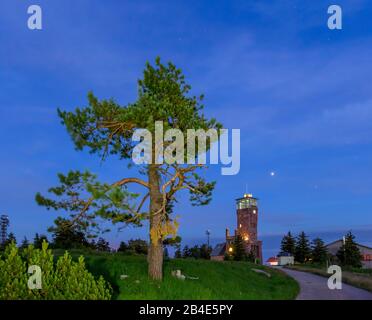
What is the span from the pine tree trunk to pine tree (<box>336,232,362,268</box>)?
170 feet

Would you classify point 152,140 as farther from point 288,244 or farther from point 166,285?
point 288,244

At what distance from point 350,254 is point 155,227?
55124 millimetres

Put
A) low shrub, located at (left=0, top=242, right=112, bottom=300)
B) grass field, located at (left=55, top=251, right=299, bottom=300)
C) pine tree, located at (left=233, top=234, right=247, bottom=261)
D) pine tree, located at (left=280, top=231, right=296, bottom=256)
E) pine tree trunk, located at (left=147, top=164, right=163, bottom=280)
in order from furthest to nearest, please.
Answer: pine tree, located at (left=280, top=231, right=296, bottom=256), pine tree, located at (left=233, top=234, right=247, bottom=261), pine tree trunk, located at (left=147, top=164, right=163, bottom=280), grass field, located at (left=55, top=251, right=299, bottom=300), low shrub, located at (left=0, top=242, right=112, bottom=300)

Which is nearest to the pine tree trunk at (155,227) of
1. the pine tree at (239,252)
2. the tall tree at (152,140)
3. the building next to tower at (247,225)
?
the tall tree at (152,140)

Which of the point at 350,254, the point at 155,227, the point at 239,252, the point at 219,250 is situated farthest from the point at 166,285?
the point at 219,250

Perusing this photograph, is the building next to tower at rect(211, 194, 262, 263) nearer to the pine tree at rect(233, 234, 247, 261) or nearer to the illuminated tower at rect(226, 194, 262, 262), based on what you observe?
the illuminated tower at rect(226, 194, 262, 262)

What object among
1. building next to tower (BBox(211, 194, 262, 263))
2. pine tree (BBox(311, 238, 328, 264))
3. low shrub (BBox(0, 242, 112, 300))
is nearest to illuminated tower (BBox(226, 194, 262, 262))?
building next to tower (BBox(211, 194, 262, 263))

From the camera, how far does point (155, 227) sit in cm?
1703

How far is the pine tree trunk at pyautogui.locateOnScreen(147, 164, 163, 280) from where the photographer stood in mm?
17234

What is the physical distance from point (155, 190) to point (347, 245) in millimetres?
54739

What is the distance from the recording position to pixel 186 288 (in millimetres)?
16484

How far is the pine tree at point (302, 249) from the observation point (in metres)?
70.3

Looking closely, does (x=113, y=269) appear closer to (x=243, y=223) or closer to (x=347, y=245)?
(x=347, y=245)
